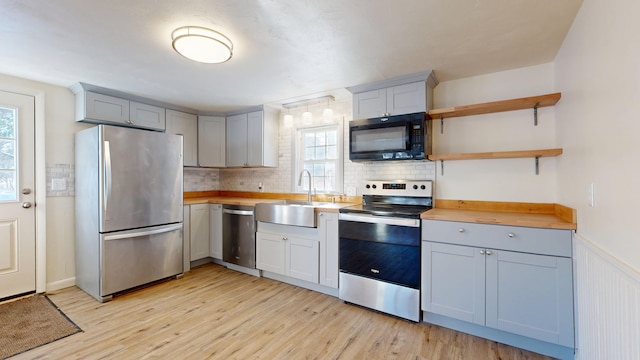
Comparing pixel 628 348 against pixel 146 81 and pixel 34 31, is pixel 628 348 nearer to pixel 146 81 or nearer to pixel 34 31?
pixel 34 31

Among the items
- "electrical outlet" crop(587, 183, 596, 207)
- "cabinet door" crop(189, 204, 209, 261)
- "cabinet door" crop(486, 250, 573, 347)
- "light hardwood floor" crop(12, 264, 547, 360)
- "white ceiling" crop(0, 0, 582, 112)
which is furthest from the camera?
"cabinet door" crop(189, 204, 209, 261)

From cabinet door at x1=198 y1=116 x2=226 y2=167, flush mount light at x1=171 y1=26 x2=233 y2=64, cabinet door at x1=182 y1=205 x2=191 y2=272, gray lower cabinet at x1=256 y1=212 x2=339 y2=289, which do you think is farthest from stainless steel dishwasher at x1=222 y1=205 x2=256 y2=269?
flush mount light at x1=171 y1=26 x2=233 y2=64

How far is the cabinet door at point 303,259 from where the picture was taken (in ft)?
9.82

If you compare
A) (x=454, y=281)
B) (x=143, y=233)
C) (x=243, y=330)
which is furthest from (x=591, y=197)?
(x=143, y=233)

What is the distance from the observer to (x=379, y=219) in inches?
99.8

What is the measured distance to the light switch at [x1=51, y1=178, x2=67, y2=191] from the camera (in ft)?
9.95

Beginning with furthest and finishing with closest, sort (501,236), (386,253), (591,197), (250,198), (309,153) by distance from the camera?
(250,198)
(309,153)
(386,253)
(501,236)
(591,197)

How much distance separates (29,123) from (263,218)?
8.46 ft

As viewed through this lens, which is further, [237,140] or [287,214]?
[237,140]

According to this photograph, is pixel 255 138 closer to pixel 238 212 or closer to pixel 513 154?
pixel 238 212

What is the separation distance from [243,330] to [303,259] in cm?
97

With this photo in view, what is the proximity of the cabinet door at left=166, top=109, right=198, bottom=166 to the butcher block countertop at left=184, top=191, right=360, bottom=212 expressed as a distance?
0.58 m

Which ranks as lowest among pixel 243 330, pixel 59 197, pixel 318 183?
pixel 243 330

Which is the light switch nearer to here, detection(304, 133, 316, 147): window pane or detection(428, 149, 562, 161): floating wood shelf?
detection(304, 133, 316, 147): window pane
